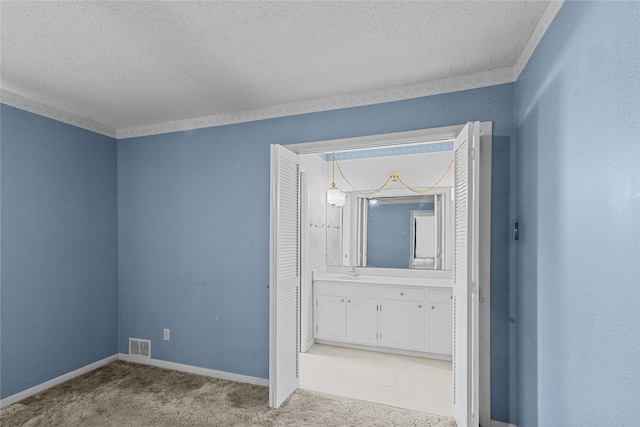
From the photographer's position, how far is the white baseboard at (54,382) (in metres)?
2.56

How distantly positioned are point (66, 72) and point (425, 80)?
2.60 m

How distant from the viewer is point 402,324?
3631 mm

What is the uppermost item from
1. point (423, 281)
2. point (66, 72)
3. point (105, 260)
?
point (66, 72)

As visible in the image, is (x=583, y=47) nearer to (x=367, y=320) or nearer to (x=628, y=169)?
(x=628, y=169)

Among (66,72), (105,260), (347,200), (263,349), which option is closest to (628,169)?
(263,349)

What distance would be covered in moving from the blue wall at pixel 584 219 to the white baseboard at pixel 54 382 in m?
3.75

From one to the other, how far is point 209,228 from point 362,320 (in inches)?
80.7

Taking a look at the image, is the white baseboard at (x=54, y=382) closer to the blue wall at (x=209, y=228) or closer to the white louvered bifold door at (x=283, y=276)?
the blue wall at (x=209, y=228)

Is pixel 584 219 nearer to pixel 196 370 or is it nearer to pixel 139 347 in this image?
pixel 196 370

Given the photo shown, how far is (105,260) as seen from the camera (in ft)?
11.1

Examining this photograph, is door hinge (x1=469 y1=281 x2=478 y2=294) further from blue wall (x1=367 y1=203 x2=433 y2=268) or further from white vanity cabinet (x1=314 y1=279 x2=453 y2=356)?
blue wall (x1=367 y1=203 x2=433 y2=268)

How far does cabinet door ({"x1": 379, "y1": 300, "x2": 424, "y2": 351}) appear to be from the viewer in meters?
3.56

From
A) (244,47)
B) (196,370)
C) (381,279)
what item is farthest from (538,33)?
(196,370)

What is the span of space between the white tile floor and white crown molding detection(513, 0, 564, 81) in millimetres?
2558
